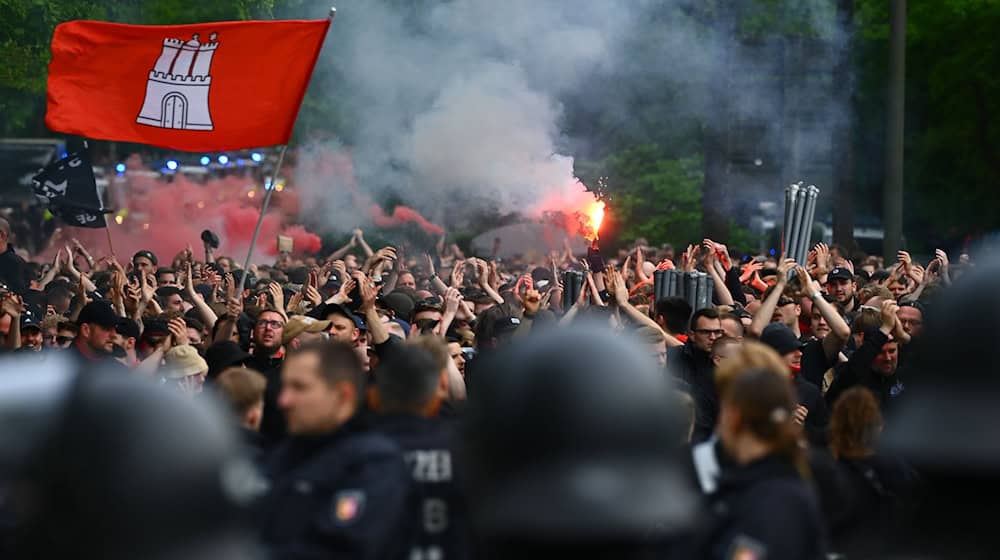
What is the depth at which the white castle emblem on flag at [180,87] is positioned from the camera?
11297mm

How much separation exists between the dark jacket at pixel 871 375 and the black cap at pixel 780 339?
11.7 inches

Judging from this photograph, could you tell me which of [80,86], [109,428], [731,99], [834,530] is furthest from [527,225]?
[109,428]

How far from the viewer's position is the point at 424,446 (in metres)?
4.49

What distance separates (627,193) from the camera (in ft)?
83.0

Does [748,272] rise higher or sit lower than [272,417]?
higher

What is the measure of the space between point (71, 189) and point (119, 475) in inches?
526

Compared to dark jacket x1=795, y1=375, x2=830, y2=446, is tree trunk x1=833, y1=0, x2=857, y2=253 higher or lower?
higher

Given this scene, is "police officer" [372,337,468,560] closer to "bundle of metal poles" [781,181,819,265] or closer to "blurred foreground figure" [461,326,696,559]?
"blurred foreground figure" [461,326,696,559]

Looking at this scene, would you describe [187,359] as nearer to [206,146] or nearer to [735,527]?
[206,146]

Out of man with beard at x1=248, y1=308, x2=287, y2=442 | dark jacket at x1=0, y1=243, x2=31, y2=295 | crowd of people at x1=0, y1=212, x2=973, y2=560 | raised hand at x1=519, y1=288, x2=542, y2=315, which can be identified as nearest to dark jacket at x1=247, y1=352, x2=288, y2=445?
crowd of people at x1=0, y1=212, x2=973, y2=560

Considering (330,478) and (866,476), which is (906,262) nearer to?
(866,476)

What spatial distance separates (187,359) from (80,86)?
446 cm

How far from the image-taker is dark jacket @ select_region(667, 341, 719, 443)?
7.38 meters

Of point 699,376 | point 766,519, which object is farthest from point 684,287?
point 766,519
